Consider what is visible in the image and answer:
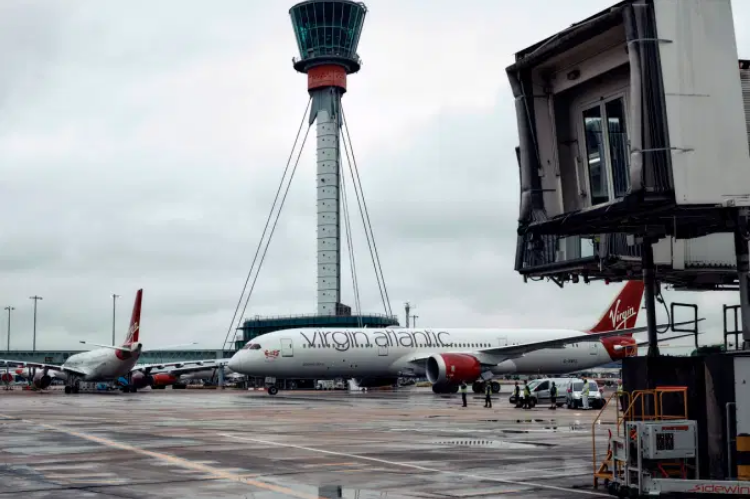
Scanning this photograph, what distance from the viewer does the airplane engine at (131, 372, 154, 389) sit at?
77006mm

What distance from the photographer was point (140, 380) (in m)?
77.7

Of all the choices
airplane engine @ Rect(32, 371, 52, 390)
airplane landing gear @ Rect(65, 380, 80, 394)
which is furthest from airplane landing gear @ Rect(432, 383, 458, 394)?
airplane engine @ Rect(32, 371, 52, 390)

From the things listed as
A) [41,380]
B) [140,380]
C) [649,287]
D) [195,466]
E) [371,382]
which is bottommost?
[195,466]

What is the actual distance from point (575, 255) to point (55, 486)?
10907 mm

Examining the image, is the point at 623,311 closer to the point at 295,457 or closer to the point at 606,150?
the point at 295,457

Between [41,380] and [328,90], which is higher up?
[328,90]

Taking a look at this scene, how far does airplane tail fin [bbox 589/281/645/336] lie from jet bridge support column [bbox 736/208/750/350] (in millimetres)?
47622

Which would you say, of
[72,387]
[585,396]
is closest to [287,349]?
[585,396]

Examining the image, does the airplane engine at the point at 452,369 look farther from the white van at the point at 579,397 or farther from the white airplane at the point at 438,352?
the white van at the point at 579,397

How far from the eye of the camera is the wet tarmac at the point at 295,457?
513 inches

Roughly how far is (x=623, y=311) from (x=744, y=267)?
173 feet

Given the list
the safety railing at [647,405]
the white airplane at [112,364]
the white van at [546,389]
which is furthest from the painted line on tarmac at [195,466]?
the white airplane at [112,364]

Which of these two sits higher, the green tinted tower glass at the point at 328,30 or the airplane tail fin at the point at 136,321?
the green tinted tower glass at the point at 328,30

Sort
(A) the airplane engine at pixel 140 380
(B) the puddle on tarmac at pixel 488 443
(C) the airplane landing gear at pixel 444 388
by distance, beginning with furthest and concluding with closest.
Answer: (A) the airplane engine at pixel 140 380 < (C) the airplane landing gear at pixel 444 388 < (B) the puddle on tarmac at pixel 488 443
